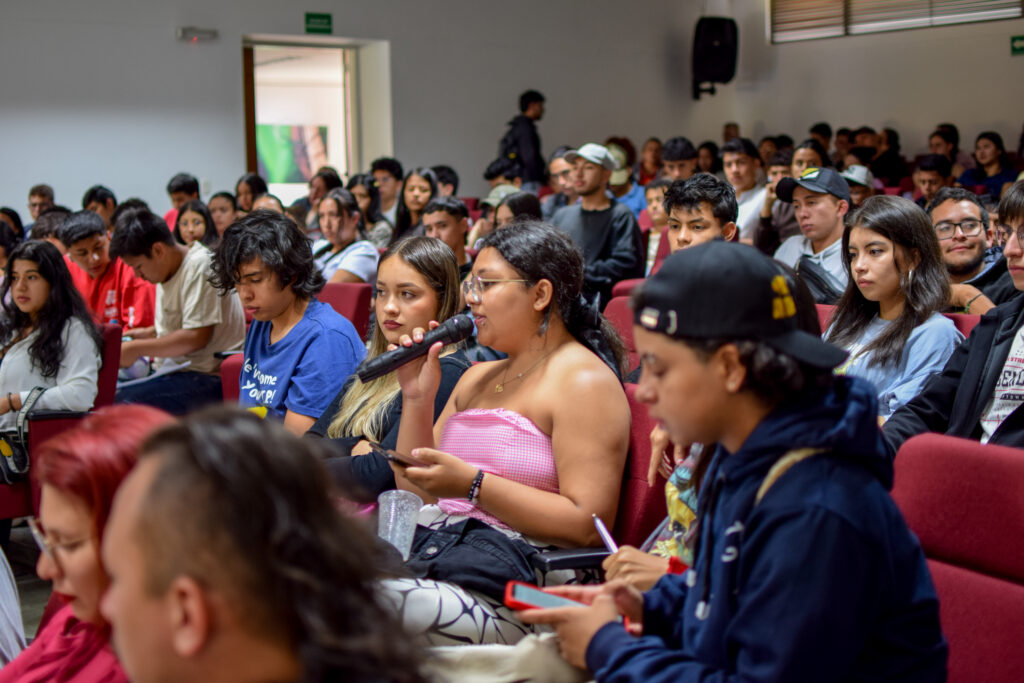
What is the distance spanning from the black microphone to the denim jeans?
6.66ft

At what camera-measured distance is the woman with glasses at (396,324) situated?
2320 millimetres

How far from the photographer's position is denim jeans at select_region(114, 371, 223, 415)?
12.4 feet

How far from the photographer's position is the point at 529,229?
2.06 metres

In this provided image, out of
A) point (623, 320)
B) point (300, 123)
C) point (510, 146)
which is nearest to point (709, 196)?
point (623, 320)

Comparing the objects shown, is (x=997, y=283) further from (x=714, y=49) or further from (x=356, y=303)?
(x=714, y=49)

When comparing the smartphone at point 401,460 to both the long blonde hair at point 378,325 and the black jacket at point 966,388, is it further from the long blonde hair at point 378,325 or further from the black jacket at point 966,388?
the black jacket at point 966,388

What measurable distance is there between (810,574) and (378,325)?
164 cm

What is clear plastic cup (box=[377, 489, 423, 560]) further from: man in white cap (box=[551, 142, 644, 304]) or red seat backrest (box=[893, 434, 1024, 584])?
man in white cap (box=[551, 142, 644, 304])

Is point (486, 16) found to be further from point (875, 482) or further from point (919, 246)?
point (875, 482)

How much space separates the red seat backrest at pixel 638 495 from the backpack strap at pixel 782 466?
0.73 metres

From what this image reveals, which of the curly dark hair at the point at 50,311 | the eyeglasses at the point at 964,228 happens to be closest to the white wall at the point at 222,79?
the curly dark hair at the point at 50,311

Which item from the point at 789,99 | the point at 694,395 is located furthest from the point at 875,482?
the point at 789,99

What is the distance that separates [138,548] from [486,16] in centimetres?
1011

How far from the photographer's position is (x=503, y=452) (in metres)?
1.91
